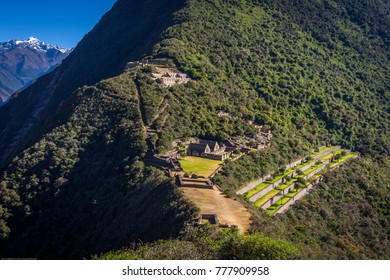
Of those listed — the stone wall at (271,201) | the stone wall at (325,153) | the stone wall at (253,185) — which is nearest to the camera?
the stone wall at (271,201)

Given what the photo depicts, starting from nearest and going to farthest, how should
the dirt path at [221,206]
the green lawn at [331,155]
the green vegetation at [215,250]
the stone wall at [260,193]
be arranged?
the green vegetation at [215,250] < the dirt path at [221,206] < the stone wall at [260,193] < the green lawn at [331,155]

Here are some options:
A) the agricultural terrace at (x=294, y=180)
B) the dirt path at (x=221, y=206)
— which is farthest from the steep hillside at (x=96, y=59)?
the dirt path at (x=221, y=206)

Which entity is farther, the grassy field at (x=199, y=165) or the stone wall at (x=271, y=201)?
the grassy field at (x=199, y=165)

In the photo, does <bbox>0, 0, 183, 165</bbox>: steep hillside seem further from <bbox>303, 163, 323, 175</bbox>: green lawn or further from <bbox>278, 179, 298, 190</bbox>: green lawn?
<bbox>278, 179, 298, 190</bbox>: green lawn

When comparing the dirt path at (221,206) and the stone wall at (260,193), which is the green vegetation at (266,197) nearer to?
the stone wall at (260,193)

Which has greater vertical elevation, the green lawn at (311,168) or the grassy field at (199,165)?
the grassy field at (199,165)
